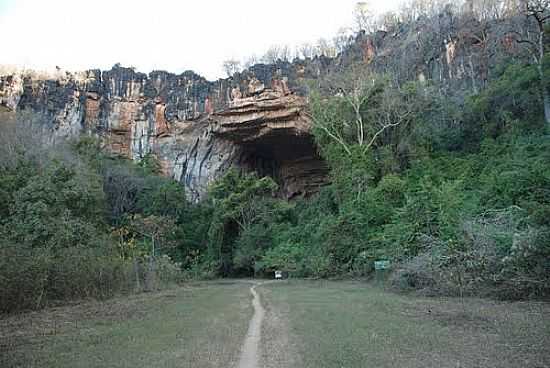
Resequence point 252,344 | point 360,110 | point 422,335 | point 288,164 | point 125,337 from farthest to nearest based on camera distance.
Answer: point 288,164
point 360,110
point 125,337
point 422,335
point 252,344

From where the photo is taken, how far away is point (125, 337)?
6.89 metres

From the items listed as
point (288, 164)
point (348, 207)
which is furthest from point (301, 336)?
point (288, 164)

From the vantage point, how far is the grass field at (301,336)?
5141mm

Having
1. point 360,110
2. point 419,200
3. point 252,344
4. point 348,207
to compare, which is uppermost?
point 360,110

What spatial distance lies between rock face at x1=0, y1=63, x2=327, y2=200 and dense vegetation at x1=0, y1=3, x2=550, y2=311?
363 cm

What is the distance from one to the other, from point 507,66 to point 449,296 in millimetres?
20901

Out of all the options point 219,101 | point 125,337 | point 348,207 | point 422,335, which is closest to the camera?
point 422,335

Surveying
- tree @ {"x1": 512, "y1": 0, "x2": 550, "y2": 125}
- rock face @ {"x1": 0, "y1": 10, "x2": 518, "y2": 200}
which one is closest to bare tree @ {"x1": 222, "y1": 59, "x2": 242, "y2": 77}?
rock face @ {"x1": 0, "y1": 10, "x2": 518, "y2": 200}

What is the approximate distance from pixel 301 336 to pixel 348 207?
18.5 metres

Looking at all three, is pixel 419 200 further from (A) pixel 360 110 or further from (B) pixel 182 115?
(B) pixel 182 115

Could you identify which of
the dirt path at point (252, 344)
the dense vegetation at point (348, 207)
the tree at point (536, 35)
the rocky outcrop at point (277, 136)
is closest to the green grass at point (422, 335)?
the dirt path at point (252, 344)

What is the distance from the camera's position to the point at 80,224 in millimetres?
19484

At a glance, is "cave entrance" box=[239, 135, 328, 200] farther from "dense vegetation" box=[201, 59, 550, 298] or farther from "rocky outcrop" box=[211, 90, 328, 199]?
"dense vegetation" box=[201, 59, 550, 298]

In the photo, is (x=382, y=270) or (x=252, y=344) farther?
(x=382, y=270)
